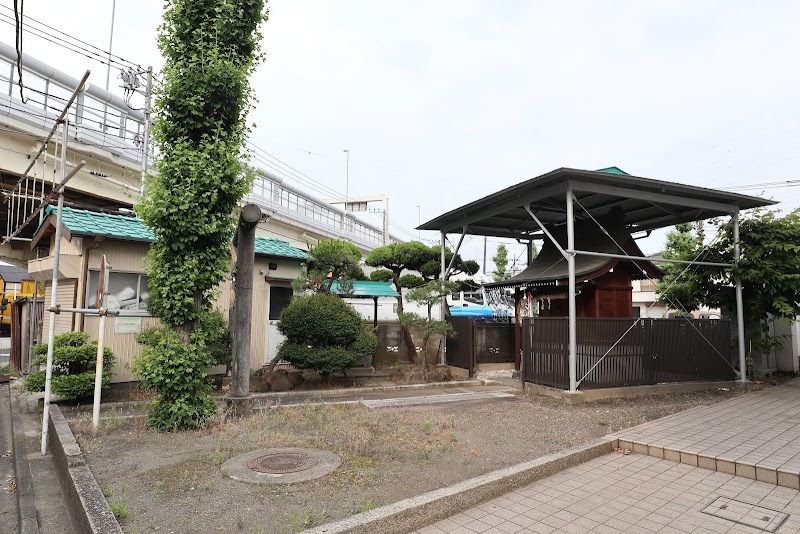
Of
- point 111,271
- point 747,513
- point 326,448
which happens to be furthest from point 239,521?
point 111,271

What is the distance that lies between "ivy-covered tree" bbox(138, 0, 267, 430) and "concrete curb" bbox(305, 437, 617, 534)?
3.88 meters

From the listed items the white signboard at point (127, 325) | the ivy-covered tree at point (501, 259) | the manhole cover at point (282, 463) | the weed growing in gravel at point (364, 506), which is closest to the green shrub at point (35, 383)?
the white signboard at point (127, 325)

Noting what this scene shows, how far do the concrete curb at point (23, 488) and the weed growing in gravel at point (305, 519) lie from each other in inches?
92.2

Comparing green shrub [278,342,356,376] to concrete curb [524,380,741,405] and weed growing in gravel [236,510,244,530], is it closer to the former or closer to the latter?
concrete curb [524,380,741,405]

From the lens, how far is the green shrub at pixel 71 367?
26.5 feet

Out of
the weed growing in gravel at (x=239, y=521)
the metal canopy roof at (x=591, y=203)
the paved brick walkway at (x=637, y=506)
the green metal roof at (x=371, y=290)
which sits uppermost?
the metal canopy roof at (x=591, y=203)

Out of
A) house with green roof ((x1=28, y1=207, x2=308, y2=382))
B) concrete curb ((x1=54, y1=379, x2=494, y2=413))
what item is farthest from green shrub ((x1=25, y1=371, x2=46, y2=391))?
house with green roof ((x1=28, y1=207, x2=308, y2=382))

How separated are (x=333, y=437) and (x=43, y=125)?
1313 centimetres

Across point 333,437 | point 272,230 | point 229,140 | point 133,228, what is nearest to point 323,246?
point 133,228

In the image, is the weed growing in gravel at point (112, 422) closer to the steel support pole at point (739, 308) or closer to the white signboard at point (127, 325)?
the white signboard at point (127, 325)

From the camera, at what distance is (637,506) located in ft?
14.6

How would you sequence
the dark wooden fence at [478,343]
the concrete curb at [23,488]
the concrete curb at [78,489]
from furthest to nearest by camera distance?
1. the dark wooden fence at [478,343]
2. the concrete curb at [23,488]
3. the concrete curb at [78,489]

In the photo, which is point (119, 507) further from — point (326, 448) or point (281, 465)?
point (326, 448)

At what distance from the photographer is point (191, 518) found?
147 inches
